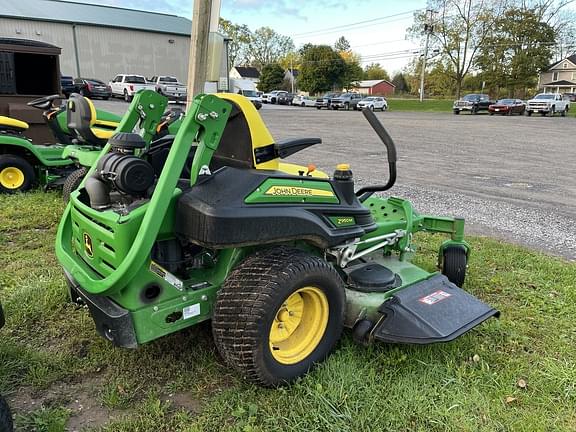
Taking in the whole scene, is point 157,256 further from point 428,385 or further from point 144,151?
point 428,385

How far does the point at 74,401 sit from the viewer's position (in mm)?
2447

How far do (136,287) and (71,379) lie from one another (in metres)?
0.76

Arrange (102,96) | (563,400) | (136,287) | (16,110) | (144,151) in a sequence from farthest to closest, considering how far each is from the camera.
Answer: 1. (102,96)
2. (16,110)
3. (144,151)
4. (563,400)
5. (136,287)

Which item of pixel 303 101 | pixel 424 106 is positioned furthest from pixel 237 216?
pixel 424 106

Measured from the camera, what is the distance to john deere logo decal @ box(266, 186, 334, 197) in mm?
2410

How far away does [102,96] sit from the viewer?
31.1m

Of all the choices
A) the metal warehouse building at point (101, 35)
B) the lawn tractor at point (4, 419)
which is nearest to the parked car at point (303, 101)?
the metal warehouse building at point (101, 35)

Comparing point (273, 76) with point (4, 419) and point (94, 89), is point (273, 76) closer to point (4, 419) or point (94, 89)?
point (94, 89)

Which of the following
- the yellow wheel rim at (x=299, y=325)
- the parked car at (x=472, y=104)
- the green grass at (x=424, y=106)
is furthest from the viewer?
the green grass at (x=424, y=106)

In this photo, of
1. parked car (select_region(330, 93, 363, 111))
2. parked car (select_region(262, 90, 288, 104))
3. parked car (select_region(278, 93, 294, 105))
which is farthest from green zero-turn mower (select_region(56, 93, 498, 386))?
parked car (select_region(262, 90, 288, 104))

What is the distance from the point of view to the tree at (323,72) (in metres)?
59.2

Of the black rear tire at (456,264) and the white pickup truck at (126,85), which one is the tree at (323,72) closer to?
the white pickup truck at (126,85)

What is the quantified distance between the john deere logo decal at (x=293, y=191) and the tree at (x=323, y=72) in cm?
5878

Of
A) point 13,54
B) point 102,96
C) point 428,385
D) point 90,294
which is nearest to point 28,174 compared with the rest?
point 13,54
